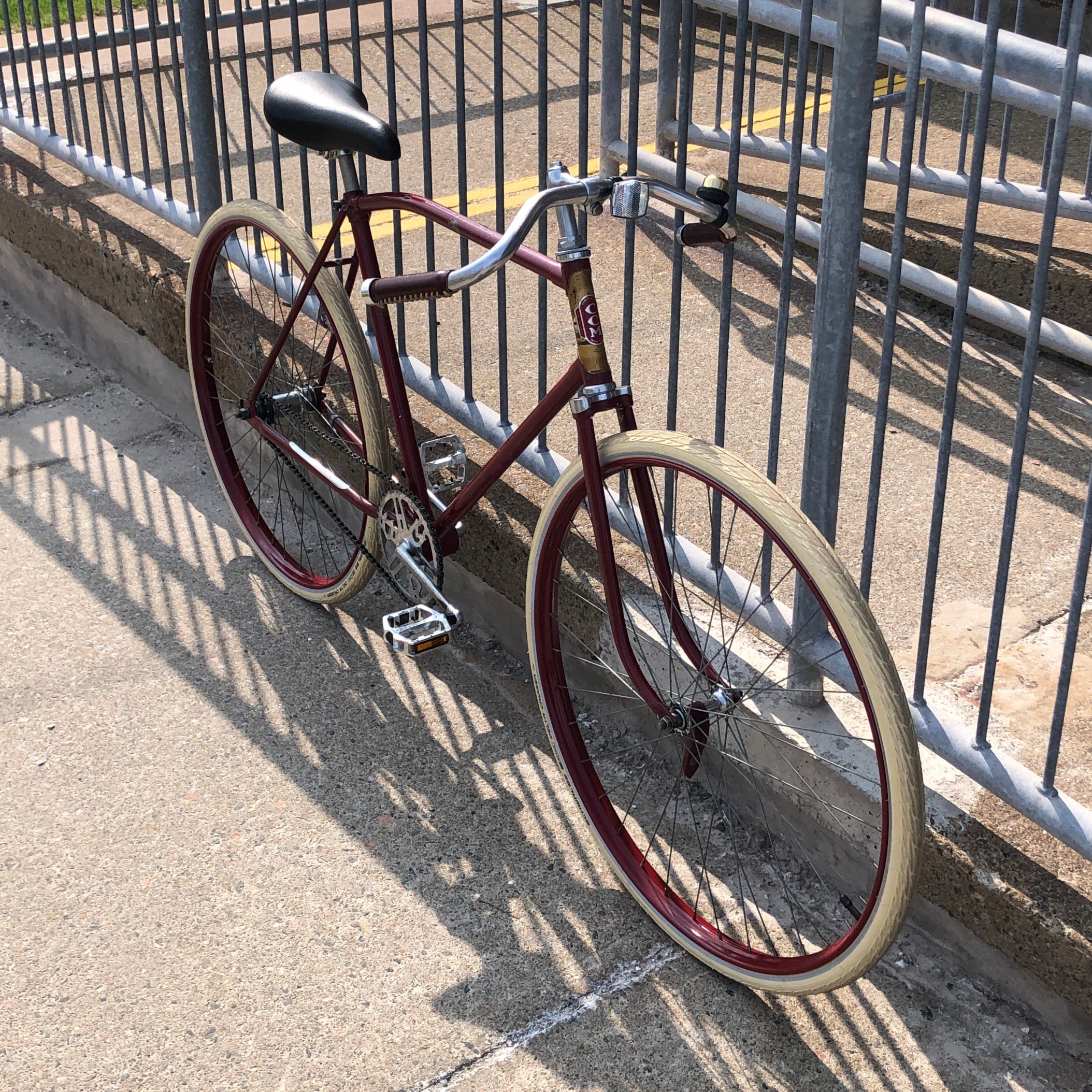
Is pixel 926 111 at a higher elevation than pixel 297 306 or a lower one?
higher

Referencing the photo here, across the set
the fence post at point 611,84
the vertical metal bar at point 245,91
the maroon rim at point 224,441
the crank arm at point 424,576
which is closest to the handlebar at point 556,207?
the crank arm at point 424,576

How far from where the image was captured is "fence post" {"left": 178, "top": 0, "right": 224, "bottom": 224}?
4.13 metres

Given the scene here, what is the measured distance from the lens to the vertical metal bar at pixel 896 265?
2.33 meters

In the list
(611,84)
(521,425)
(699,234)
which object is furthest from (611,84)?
(699,234)

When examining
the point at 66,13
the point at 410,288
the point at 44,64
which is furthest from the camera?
the point at 66,13

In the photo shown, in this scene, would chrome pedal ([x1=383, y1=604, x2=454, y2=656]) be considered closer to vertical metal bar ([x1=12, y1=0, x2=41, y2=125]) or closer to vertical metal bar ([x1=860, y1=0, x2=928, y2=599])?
vertical metal bar ([x1=860, y1=0, x2=928, y2=599])

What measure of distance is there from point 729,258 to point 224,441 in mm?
1893

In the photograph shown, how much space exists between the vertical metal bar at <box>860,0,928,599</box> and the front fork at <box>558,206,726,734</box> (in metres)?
0.40

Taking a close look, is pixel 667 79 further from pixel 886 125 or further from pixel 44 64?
pixel 44 64

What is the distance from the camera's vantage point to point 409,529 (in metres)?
3.36

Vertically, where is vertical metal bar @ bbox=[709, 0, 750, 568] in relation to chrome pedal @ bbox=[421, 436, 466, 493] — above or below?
above

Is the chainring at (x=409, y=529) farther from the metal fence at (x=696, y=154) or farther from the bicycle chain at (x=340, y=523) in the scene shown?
the metal fence at (x=696, y=154)

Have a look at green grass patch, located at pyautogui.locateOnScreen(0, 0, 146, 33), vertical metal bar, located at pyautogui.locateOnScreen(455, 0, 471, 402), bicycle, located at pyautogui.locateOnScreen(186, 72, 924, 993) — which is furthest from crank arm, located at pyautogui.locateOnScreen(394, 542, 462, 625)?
green grass patch, located at pyautogui.locateOnScreen(0, 0, 146, 33)

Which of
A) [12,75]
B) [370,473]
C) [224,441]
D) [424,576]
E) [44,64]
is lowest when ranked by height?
[224,441]
